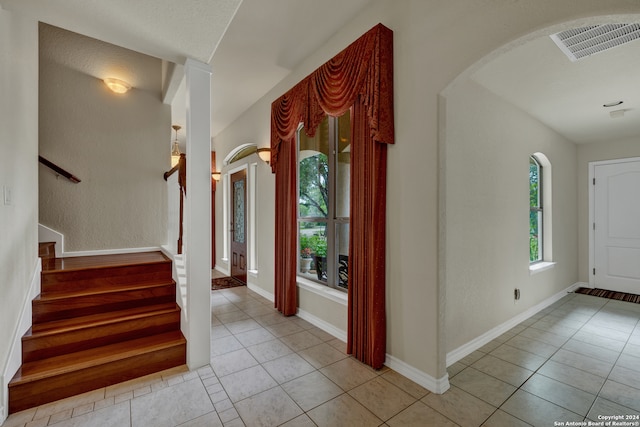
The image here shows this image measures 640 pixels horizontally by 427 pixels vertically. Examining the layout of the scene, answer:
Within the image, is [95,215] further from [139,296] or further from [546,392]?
[546,392]

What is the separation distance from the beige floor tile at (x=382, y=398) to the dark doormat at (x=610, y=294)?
4.67 meters

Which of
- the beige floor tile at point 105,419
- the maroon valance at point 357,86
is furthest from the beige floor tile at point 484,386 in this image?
the beige floor tile at point 105,419

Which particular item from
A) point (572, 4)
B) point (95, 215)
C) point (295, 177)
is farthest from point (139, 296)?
point (572, 4)

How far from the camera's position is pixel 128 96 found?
3787 millimetres

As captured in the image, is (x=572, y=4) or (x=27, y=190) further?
(x=27, y=190)

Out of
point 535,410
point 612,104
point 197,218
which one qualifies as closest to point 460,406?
point 535,410

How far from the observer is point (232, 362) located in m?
2.41

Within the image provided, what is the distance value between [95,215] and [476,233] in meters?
4.50

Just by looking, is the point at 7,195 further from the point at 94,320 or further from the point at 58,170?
the point at 58,170

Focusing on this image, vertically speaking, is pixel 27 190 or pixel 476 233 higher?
pixel 27 190

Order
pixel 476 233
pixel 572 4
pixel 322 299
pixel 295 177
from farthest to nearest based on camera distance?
1. pixel 295 177
2. pixel 322 299
3. pixel 476 233
4. pixel 572 4

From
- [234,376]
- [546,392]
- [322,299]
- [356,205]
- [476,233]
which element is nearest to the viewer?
[546,392]

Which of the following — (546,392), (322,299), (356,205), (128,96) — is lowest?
(546,392)

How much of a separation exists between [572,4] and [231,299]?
4523 millimetres
